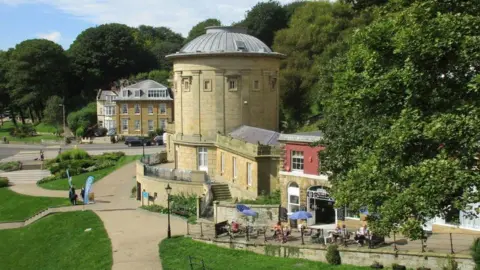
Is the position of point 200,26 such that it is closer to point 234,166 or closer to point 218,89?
point 218,89

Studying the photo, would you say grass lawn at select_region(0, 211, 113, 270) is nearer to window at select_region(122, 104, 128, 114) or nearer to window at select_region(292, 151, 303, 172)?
window at select_region(292, 151, 303, 172)

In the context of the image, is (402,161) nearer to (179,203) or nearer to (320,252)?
(320,252)

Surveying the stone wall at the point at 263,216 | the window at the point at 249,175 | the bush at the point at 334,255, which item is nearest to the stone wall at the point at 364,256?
the bush at the point at 334,255

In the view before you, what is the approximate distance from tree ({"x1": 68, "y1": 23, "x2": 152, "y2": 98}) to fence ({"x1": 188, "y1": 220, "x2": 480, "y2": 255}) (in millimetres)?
80240

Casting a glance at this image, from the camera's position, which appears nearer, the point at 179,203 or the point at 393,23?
the point at 393,23

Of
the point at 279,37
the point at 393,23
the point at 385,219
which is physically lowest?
the point at 385,219

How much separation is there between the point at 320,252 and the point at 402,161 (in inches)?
341

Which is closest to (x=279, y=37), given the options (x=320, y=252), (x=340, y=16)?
(x=340, y=16)

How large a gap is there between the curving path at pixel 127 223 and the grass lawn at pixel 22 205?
1873 millimetres

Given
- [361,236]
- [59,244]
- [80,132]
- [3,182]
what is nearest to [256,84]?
[59,244]

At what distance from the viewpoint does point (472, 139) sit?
49.2 ft

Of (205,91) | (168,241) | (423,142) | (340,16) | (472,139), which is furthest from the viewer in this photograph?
(340,16)

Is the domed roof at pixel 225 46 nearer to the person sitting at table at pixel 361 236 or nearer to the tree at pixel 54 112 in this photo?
the person sitting at table at pixel 361 236

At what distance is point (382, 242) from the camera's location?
2330cm
